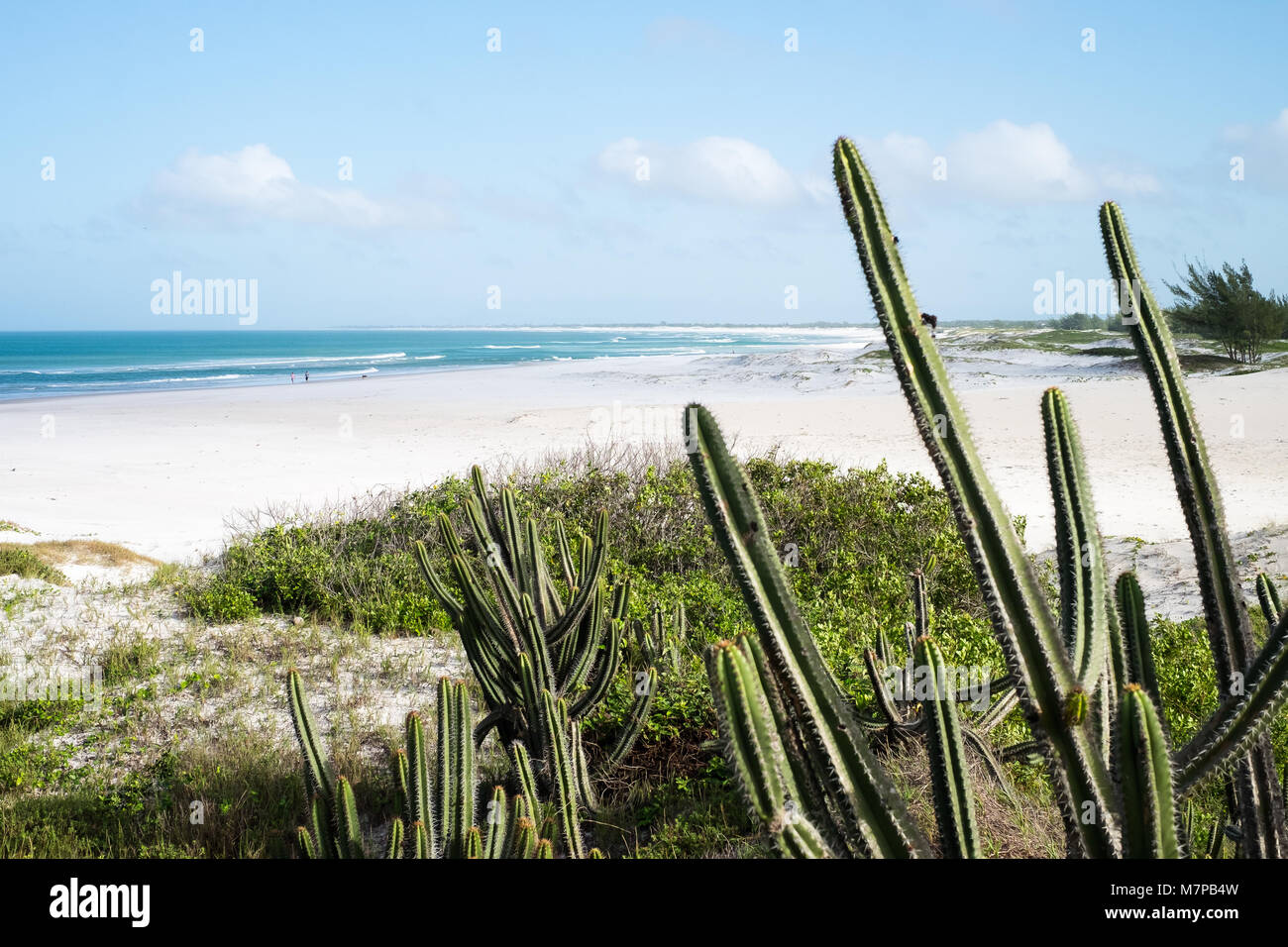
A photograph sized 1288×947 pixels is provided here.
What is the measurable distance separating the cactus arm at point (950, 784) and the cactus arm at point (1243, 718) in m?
0.39

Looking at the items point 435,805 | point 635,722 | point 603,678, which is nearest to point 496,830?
point 435,805

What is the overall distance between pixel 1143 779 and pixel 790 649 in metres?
0.61

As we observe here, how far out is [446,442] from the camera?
17.7 meters

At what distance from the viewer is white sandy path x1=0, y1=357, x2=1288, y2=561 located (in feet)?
35.4

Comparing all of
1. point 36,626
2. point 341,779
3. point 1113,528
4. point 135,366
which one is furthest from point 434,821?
point 135,366

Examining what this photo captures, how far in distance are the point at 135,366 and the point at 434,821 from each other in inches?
2118

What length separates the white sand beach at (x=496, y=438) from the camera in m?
10.8

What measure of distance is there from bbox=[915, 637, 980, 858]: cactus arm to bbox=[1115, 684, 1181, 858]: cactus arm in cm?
25

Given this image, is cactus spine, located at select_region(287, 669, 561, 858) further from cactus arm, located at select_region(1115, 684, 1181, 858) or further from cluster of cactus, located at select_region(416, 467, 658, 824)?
cactus arm, located at select_region(1115, 684, 1181, 858)

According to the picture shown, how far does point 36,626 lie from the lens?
21.5ft

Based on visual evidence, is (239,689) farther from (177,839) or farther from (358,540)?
(358,540)

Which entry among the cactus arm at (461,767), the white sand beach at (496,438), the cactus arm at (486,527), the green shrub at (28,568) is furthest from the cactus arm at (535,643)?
the white sand beach at (496,438)

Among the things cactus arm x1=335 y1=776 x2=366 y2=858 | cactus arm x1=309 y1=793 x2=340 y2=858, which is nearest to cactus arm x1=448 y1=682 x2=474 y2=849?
cactus arm x1=335 y1=776 x2=366 y2=858
